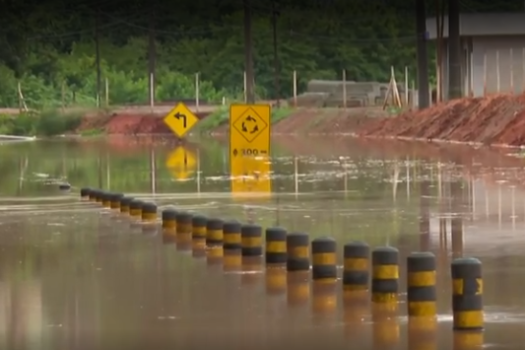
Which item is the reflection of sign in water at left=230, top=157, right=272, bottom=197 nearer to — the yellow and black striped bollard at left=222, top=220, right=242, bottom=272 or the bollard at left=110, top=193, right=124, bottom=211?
the bollard at left=110, top=193, right=124, bottom=211

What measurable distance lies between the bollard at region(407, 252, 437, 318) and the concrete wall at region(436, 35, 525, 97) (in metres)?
57.0

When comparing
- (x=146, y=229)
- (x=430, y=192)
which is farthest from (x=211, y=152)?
(x=146, y=229)

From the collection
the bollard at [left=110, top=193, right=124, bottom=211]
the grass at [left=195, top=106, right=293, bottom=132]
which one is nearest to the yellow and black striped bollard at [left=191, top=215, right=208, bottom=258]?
the bollard at [left=110, top=193, right=124, bottom=211]

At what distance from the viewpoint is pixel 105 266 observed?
19906mm

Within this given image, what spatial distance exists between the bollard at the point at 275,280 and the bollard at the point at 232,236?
196 centimetres

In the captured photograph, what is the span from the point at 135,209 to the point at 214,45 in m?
89.0

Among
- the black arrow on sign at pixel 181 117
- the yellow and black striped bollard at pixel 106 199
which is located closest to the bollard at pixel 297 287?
the yellow and black striped bollard at pixel 106 199

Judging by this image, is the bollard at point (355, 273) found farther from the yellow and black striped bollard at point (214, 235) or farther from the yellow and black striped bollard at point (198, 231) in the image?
the yellow and black striped bollard at point (198, 231)

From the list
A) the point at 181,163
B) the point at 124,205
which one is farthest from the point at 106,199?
the point at 181,163

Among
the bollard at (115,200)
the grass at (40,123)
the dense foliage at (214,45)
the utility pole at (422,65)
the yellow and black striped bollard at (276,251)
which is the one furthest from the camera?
the dense foliage at (214,45)

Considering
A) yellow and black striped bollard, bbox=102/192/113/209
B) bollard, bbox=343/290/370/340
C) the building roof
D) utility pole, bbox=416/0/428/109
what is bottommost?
bollard, bbox=343/290/370/340

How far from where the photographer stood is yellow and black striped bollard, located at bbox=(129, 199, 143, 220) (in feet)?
88.3

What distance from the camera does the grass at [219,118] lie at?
83688 millimetres

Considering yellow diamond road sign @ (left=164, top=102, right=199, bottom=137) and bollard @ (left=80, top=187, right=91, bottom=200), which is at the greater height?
yellow diamond road sign @ (left=164, top=102, right=199, bottom=137)
